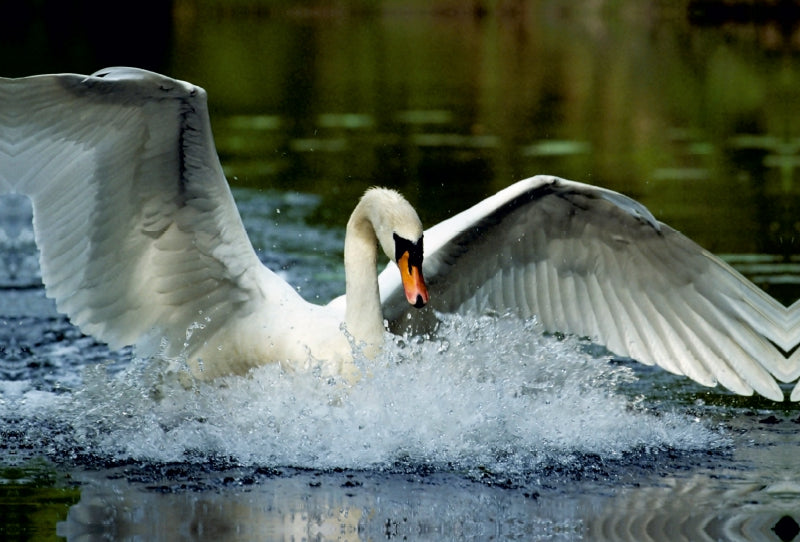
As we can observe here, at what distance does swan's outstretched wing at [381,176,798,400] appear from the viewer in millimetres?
8094

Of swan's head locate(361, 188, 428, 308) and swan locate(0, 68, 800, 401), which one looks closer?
swan's head locate(361, 188, 428, 308)

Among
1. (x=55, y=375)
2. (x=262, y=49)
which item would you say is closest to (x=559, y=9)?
(x=262, y=49)

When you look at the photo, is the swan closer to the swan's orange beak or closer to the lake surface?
the swan's orange beak

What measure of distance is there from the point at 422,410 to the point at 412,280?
2.01ft

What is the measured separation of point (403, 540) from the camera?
19.9 feet

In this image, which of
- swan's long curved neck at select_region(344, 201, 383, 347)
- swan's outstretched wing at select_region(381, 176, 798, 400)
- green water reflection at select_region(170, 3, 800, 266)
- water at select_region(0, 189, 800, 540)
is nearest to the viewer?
water at select_region(0, 189, 800, 540)

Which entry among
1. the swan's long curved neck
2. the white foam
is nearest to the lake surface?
the white foam

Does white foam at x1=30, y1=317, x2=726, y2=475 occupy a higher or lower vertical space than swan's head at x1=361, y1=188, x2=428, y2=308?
lower

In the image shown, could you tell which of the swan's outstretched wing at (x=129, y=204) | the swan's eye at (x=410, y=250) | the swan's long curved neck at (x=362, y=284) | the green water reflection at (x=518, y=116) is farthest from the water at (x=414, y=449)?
the green water reflection at (x=518, y=116)

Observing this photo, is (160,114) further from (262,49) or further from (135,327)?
(262,49)

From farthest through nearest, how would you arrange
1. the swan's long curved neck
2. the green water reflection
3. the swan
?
the green water reflection → the swan's long curved neck → the swan

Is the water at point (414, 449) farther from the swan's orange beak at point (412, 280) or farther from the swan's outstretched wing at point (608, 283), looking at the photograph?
the swan's orange beak at point (412, 280)

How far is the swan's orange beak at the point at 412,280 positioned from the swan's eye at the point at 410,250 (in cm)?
1

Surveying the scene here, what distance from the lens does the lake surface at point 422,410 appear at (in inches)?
256
